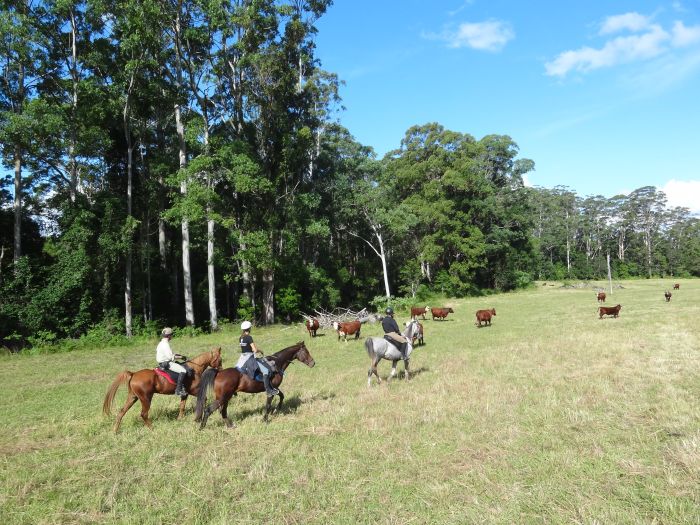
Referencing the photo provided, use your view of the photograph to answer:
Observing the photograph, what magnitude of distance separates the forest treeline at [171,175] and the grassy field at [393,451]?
11.2 m

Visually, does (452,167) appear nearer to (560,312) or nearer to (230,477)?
(560,312)

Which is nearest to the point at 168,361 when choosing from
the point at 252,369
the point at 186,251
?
the point at 252,369

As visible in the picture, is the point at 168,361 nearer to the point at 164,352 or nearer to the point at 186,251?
the point at 164,352

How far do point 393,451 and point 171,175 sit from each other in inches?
873

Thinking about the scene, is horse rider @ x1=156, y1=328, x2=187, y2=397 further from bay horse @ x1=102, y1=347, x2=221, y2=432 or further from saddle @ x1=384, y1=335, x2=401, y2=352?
saddle @ x1=384, y1=335, x2=401, y2=352

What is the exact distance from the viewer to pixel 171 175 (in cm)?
2403

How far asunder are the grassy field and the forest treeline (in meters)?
11.2

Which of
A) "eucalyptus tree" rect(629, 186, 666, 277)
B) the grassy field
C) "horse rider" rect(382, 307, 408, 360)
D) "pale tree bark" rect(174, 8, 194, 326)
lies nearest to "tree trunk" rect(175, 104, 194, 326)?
"pale tree bark" rect(174, 8, 194, 326)

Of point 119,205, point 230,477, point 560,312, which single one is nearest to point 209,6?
point 119,205

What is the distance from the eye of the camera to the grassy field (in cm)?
532

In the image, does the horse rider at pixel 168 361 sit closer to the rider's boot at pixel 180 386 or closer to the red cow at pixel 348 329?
the rider's boot at pixel 180 386

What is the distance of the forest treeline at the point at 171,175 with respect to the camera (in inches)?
858

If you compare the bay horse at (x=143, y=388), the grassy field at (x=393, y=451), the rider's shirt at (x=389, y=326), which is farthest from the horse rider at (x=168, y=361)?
the rider's shirt at (x=389, y=326)

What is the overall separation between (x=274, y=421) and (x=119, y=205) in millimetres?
20175
